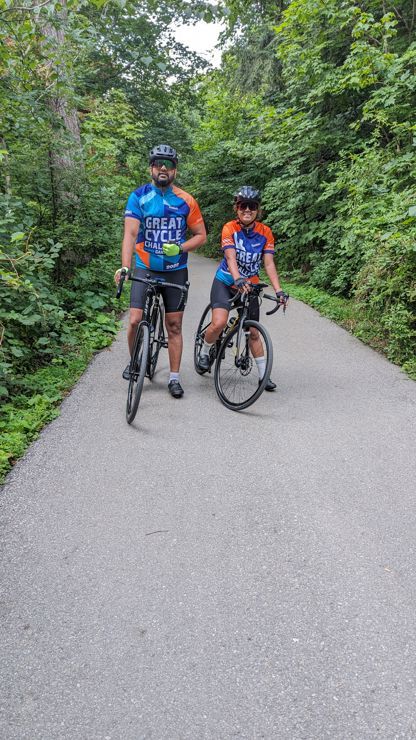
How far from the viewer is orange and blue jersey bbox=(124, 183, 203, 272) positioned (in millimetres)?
4227

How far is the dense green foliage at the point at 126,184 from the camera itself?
4.45 metres

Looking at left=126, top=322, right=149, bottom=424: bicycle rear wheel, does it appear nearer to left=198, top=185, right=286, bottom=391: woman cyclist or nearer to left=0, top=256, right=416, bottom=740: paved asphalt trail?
left=0, top=256, right=416, bottom=740: paved asphalt trail

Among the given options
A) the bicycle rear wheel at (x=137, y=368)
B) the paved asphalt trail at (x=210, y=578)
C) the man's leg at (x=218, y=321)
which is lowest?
the paved asphalt trail at (x=210, y=578)

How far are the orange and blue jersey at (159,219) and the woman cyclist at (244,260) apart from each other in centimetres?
41

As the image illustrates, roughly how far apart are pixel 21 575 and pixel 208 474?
4.69 feet

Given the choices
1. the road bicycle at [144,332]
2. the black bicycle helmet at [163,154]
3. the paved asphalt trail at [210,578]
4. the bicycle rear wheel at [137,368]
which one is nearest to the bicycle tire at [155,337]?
the road bicycle at [144,332]

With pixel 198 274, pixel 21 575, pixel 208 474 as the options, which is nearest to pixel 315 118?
pixel 198 274

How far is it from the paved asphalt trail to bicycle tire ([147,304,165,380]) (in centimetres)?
72

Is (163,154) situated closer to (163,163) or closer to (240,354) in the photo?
(163,163)

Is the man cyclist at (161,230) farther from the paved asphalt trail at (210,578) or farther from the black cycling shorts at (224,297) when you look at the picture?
the paved asphalt trail at (210,578)

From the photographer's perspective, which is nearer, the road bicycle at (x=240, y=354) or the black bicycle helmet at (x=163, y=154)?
the black bicycle helmet at (x=163, y=154)

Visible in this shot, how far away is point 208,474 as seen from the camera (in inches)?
133

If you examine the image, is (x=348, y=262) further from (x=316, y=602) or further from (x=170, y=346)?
(x=316, y=602)

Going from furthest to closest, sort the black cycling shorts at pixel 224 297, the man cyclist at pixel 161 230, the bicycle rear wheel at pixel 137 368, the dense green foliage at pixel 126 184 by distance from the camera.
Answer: the black cycling shorts at pixel 224 297, the dense green foliage at pixel 126 184, the man cyclist at pixel 161 230, the bicycle rear wheel at pixel 137 368
